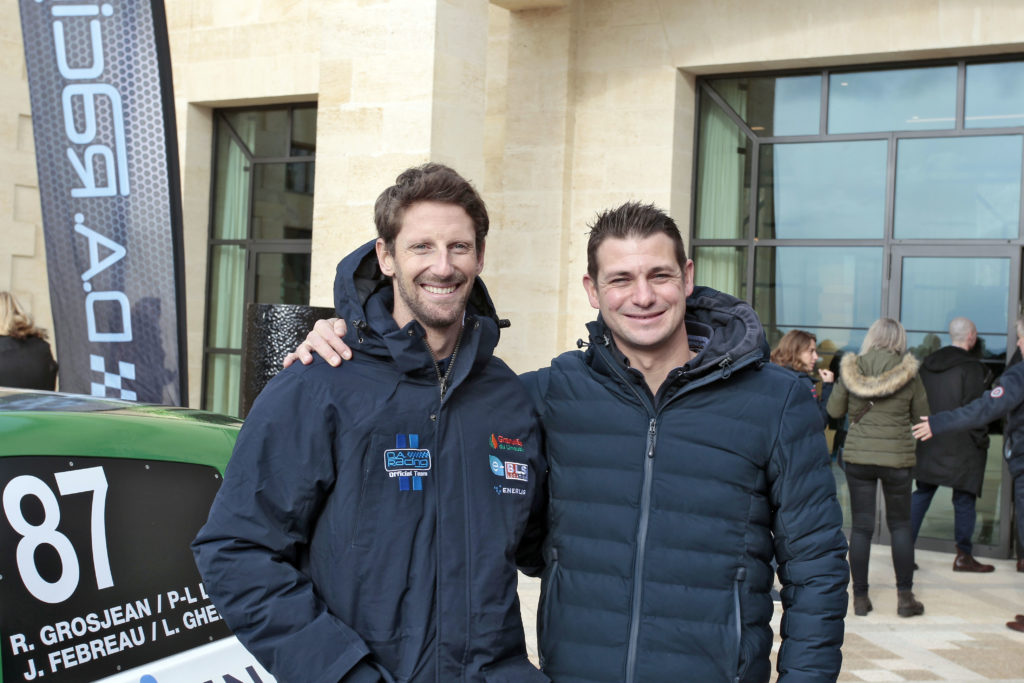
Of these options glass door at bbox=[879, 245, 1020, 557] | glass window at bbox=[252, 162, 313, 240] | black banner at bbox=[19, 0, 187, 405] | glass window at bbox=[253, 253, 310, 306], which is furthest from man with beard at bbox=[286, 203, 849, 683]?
glass window at bbox=[252, 162, 313, 240]

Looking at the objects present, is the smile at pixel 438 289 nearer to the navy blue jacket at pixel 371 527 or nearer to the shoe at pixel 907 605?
the navy blue jacket at pixel 371 527

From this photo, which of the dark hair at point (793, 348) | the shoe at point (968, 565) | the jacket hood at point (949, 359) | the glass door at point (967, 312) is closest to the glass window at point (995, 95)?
the glass door at point (967, 312)

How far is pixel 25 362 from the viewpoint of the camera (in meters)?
7.68

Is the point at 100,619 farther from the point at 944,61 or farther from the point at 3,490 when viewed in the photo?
the point at 944,61

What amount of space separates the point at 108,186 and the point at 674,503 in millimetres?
3778

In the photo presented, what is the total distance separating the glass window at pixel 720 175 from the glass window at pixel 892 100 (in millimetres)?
907

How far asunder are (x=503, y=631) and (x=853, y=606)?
18.7 ft

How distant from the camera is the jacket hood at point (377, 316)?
228 centimetres

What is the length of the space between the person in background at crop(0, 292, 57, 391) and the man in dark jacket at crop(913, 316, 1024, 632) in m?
6.18

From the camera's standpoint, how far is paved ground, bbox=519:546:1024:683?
588cm

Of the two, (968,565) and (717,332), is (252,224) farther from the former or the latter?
(717,332)

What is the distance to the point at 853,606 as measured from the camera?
23.9ft

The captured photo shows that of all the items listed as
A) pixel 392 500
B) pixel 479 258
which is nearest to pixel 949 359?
pixel 479 258

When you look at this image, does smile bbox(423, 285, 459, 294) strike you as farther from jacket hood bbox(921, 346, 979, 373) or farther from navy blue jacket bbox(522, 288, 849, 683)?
jacket hood bbox(921, 346, 979, 373)
